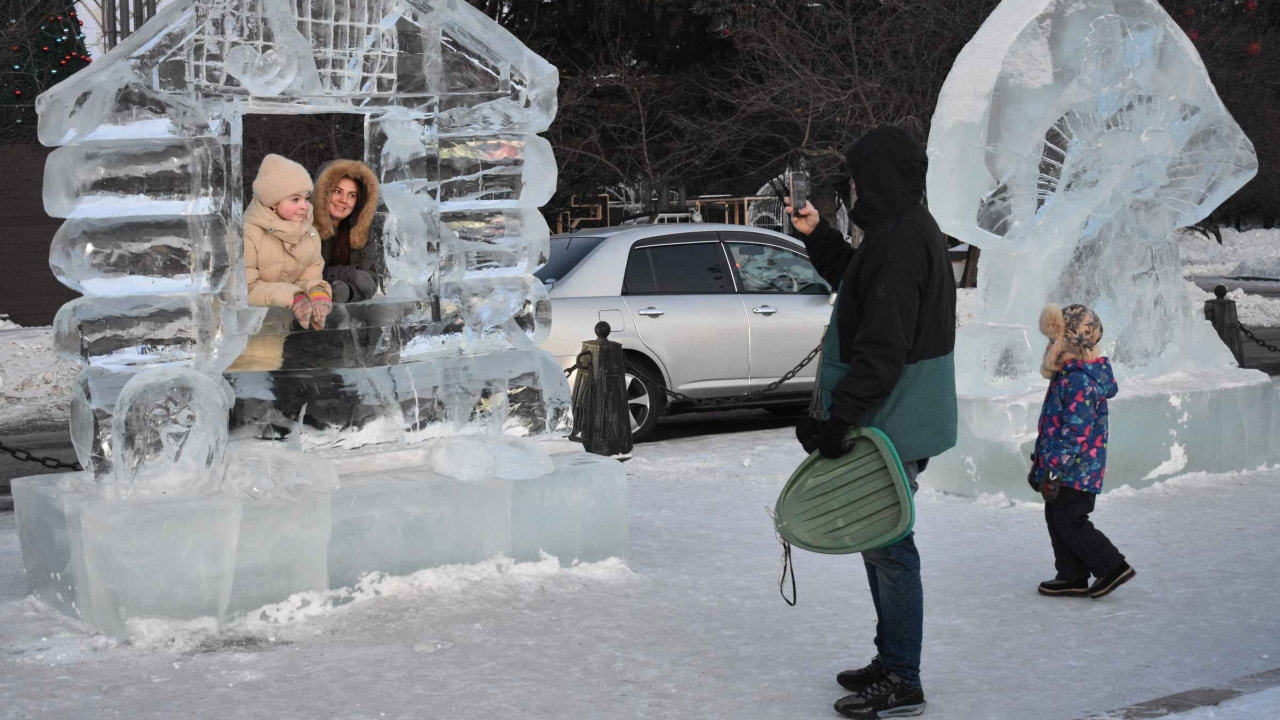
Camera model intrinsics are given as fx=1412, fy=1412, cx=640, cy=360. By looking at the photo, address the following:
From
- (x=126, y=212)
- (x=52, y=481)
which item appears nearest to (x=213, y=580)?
(x=52, y=481)

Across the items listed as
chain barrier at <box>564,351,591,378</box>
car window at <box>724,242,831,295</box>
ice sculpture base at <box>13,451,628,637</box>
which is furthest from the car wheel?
ice sculpture base at <box>13,451,628,637</box>

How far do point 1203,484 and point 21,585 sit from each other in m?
6.25

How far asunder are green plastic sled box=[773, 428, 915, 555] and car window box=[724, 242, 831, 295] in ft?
20.1

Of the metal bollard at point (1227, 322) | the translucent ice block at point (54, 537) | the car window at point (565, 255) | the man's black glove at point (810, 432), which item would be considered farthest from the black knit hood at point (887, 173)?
the metal bollard at point (1227, 322)

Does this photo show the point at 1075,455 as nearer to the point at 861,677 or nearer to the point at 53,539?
the point at 861,677

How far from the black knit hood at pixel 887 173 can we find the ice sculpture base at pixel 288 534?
2.18 metres

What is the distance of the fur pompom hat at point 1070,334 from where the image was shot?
19.8 ft

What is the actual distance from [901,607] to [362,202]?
3245 mm

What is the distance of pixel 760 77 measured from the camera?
21828mm

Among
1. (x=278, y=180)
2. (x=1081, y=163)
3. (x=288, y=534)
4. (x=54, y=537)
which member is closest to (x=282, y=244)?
(x=278, y=180)

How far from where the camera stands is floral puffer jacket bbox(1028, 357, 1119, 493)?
5.87 meters

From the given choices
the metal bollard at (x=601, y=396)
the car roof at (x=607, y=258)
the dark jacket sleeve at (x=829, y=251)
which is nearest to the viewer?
the dark jacket sleeve at (x=829, y=251)

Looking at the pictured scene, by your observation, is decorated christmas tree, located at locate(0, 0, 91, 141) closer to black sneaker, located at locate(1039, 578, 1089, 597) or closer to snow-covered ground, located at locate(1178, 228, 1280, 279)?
black sneaker, located at locate(1039, 578, 1089, 597)

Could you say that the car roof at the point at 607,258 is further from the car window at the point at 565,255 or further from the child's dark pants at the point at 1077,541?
the child's dark pants at the point at 1077,541
